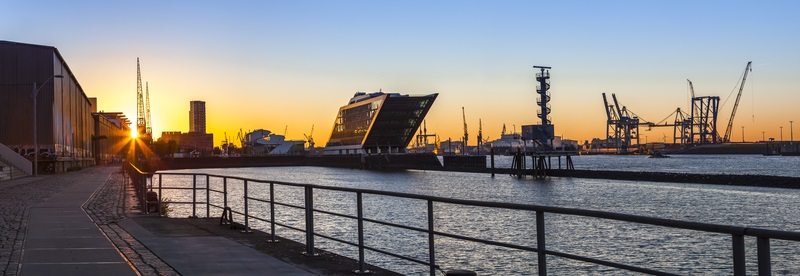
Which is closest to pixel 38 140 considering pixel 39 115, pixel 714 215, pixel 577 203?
pixel 39 115

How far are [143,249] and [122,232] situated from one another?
10.5 feet

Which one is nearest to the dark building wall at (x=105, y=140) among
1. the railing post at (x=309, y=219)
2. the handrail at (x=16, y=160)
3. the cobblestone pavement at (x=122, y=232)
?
the handrail at (x=16, y=160)

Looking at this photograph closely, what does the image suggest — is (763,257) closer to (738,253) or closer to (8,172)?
(738,253)

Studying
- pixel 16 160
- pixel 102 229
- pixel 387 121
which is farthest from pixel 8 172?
pixel 387 121

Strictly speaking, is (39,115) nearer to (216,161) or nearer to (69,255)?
(69,255)

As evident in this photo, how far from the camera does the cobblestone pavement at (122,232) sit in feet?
36.3

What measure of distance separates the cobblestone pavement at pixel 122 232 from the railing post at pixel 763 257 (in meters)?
7.63

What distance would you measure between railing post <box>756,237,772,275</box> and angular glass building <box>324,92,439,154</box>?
6015 inches

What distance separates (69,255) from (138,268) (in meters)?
1.91

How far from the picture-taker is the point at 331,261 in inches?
484

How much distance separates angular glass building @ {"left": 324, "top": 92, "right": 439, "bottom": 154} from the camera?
159625 mm

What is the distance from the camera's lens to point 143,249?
1316 cm

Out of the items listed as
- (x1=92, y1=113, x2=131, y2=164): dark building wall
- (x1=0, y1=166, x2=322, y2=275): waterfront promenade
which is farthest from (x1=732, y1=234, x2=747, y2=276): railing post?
(x1=92, y1=113, x2=131, y2=164): dark building wall

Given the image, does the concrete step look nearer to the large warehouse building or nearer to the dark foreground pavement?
the large warehouse building
